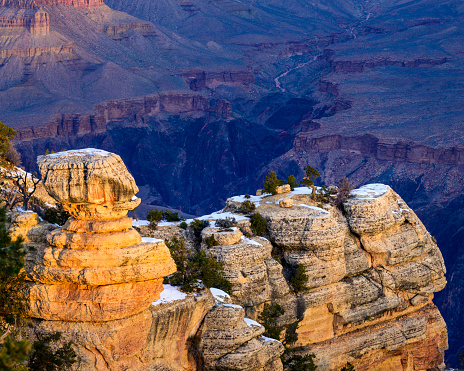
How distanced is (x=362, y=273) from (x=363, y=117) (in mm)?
139788

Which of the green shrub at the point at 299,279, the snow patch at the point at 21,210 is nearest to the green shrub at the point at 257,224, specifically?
the green shrub at the point at 299,279

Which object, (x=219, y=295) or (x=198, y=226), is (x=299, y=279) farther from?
(x=219, y=295)

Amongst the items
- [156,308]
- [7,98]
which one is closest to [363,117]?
[7,98]

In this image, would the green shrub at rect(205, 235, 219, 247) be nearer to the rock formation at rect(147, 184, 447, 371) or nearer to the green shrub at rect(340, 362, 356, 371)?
the rock formation at rect(147, 184, 447, 371)

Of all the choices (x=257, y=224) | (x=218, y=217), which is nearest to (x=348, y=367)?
(x=257, y=224)

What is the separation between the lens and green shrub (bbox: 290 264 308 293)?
195ft

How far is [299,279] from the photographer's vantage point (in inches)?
2343

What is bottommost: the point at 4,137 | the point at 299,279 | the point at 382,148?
the point at 382,148

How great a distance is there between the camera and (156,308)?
45969 millimetres

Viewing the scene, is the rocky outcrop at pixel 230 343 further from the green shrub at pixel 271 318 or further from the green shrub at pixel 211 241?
the green shrub at pixel 211 241

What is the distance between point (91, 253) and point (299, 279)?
22.5 meters

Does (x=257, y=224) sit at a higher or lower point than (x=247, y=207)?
lower

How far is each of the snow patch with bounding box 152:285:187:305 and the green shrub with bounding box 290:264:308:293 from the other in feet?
43.9

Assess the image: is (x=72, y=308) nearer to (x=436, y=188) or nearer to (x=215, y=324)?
(x=215, y=324)
